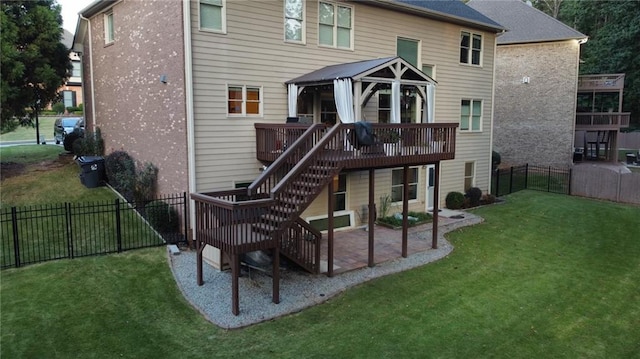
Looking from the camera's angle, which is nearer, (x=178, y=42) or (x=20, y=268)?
(x=20, y=268)

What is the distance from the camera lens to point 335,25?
1538 centimetres

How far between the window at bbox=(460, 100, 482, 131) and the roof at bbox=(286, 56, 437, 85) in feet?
21.5

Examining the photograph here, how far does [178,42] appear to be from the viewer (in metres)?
12.4

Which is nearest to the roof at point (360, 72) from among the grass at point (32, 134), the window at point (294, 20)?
the window at point (294, 20)

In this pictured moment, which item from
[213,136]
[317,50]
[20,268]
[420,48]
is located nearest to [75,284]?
[20,268]

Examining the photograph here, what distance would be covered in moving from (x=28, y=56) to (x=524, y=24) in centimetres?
2701

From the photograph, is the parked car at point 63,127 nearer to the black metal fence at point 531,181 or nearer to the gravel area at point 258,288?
the gravel area at point 258,288

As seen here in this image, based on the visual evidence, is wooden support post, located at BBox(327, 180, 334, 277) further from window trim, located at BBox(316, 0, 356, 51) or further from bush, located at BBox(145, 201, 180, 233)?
window trim, located at BBox(316, 0, 356, 51)

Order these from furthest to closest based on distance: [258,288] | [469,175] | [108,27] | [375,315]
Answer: [469,175] < [108,27] < [258,288] < [375,315]

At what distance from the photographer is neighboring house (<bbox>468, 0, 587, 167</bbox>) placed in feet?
89.8

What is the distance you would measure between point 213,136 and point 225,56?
224 centimetres

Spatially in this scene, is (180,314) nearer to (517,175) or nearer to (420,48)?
(420,48)

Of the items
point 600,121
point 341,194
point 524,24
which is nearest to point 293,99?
point 341,194

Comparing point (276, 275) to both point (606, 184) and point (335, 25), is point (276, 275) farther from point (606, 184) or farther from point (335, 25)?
point (606, 184)
